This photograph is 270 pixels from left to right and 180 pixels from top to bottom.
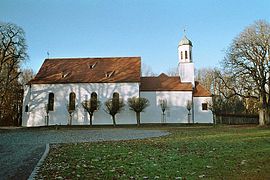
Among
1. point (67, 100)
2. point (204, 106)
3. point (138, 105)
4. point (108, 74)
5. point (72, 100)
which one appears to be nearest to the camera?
point (138, 105)

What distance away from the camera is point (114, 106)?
134ft

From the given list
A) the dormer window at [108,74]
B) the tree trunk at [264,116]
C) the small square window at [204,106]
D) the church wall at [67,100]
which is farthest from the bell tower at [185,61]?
the tree trunk at [264,116]

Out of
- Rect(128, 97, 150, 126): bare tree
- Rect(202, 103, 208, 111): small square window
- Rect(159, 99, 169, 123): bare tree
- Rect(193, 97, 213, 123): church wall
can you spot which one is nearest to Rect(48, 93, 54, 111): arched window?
Rect(128, 97, 150, 126): bare tree

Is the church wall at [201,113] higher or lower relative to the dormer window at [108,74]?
lower

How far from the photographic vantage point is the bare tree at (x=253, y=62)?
110 ft

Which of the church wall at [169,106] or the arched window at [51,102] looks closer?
the arched window at [51,102]

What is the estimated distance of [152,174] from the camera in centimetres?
685

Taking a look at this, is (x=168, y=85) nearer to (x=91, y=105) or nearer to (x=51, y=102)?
(x=91, y=105)

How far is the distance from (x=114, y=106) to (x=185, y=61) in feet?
52.1

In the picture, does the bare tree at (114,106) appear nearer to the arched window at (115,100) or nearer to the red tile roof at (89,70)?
the arched window at (115,100)

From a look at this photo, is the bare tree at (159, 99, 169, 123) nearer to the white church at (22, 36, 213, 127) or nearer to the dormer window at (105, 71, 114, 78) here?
the white church at (22, 36, 213, 127)

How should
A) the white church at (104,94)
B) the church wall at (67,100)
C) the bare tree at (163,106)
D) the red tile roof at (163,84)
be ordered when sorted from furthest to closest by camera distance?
1. the red tile roof at (163,84)
2. the bare tree at (163,106)
3. the white church at (104,94)
4. the church wall at (67,100)

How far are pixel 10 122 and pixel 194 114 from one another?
3139 centimetres

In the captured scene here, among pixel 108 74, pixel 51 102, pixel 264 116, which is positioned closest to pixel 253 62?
pixel 264 116
